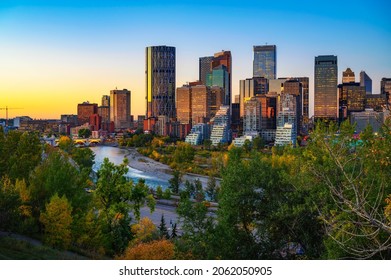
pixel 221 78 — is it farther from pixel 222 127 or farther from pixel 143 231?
pixel 222 127

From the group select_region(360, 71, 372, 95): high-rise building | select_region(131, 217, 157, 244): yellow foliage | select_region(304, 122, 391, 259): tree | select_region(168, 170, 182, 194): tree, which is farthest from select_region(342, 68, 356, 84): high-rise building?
select_region(168, 170, 182, 194): tree

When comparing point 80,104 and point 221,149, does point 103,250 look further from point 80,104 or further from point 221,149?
point 221,149

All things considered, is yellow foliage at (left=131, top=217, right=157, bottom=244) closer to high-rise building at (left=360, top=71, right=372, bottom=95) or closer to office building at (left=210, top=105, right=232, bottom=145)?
office building at (left=210, top=105, right=232, bottom=145)

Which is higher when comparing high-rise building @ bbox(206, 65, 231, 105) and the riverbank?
high-rise building @ bbox(206, 65, 231, 105)

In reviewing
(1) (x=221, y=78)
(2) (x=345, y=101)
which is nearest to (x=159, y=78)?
(1) (x=221, y=78)
